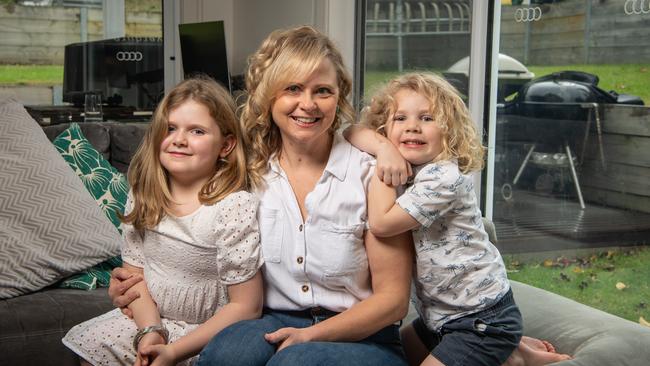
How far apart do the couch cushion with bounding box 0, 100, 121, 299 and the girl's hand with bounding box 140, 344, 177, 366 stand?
0.92 m

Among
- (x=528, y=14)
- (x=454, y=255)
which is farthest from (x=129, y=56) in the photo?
(x=454, y=255)

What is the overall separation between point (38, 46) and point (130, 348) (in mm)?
4203

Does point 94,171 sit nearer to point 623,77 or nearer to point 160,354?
point 160,354

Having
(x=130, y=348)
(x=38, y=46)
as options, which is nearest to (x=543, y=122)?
(x=130, y=348)

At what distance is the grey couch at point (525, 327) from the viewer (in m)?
1.96

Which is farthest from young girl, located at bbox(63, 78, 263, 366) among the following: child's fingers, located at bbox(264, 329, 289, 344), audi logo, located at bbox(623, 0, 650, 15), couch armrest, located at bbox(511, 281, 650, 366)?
audi logo, located at bbox(623, 0, 650, 15)

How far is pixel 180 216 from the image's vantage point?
1921 millimetres

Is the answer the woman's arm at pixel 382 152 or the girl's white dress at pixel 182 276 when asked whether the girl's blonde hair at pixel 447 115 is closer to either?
the woman's arm at pixel 382 152

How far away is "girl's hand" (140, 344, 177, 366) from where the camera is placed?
5.73ft

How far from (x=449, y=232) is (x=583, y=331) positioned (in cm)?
45

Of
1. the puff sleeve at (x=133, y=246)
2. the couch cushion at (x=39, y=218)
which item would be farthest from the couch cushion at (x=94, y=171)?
the puff sleeve at (x=133, y=246)

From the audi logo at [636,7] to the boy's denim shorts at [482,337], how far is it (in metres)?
1.55

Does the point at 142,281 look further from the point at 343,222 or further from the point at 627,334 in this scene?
the point at 627,334

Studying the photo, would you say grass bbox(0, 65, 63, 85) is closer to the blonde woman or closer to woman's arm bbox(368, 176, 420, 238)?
the blonde woman
